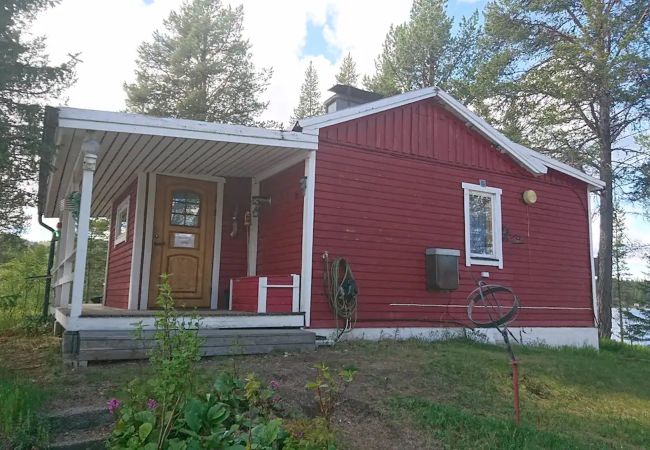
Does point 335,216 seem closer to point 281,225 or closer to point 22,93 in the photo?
point 281,225

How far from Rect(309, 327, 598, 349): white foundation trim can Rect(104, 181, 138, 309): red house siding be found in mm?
3325

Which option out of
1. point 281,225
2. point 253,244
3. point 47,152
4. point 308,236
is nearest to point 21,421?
point 308,236

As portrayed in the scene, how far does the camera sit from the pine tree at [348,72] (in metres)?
26.5

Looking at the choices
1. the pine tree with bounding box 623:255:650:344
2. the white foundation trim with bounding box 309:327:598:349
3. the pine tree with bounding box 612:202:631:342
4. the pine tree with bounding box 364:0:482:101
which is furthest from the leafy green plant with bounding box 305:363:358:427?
the pine tree with bounding box 623:255:650:344

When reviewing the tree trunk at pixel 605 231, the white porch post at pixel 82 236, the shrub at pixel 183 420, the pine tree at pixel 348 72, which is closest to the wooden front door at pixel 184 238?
the white porch post at pixel 82 236

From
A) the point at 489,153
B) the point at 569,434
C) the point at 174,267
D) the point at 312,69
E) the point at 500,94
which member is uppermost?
the point at 312,69

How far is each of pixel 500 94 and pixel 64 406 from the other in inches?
552

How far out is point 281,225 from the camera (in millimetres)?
7344

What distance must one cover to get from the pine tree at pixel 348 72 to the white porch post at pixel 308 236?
818 inches

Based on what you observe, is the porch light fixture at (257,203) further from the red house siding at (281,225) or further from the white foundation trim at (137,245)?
the white foundation trim at (137,245)

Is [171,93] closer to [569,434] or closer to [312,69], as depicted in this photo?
[312,69]

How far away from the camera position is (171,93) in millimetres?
22500

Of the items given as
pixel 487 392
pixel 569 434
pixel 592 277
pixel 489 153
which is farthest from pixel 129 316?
pixel 592 277

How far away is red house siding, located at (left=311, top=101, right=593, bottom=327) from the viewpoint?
6949mm
